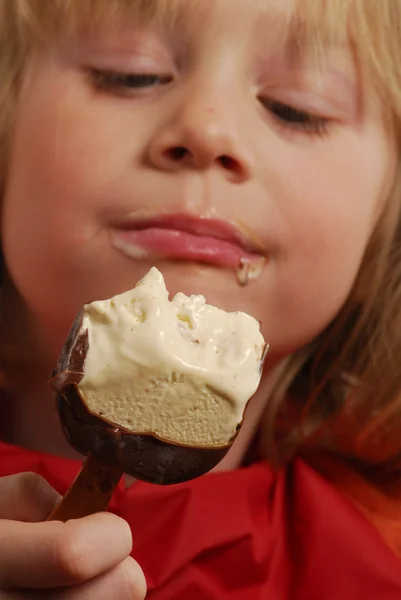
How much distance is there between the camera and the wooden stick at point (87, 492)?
2.07 ft

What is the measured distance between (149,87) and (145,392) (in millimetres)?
428

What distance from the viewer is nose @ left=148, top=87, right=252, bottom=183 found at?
0.80 meters

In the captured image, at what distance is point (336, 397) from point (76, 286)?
61 centimetres

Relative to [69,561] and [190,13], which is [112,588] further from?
[190,13]

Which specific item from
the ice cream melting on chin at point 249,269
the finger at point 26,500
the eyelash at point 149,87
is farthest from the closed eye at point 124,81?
the finger at point 26,500

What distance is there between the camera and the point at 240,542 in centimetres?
98

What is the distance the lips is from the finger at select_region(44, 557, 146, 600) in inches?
13.6

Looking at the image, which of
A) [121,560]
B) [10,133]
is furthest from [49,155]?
[121,560]

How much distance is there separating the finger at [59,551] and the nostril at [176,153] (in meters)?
0.42

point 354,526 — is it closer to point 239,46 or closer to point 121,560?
point 121,560

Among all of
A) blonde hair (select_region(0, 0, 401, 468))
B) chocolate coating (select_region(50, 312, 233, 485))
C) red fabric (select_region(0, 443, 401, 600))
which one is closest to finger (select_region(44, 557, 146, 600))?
chocolate coating (select_region(50, 312, 233, 485))

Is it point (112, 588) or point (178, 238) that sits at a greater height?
point (178, 238)

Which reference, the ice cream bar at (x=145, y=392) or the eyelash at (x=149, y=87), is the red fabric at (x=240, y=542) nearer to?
the ice cream bar at (x=145, y=392)

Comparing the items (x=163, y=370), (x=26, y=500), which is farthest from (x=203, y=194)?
(x=26, y=500)
